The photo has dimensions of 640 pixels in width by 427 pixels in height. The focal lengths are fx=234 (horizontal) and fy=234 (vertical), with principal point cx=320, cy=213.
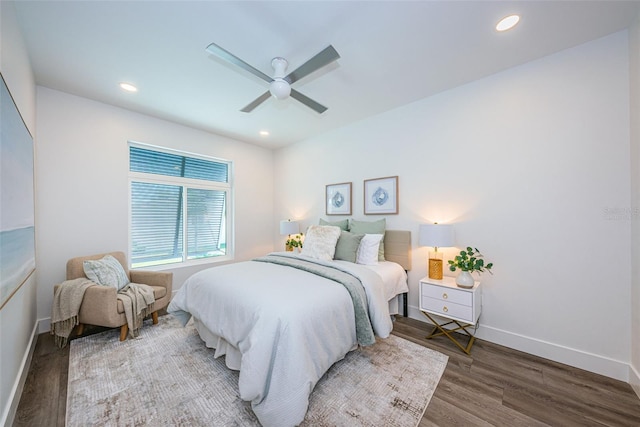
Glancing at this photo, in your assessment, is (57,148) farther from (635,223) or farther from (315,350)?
(635,223)

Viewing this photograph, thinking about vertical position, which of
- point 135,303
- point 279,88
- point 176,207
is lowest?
point 135,303

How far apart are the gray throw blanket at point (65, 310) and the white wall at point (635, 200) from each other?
15.8ft

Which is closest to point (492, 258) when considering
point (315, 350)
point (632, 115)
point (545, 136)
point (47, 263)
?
point (545, 136)

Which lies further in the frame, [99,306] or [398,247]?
[398,247]

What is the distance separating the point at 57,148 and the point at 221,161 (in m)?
2.06

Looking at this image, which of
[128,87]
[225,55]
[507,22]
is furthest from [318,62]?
[128,87]

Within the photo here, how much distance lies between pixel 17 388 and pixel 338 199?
3644 millimetres

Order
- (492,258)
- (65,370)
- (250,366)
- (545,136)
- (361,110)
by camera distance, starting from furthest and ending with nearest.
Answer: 1. (361,110)
2. (492,258)
3. (545,136)
4. (65,370)
5. (250,366)

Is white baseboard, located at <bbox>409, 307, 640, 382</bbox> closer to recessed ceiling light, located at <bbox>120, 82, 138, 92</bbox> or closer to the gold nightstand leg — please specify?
the gold nightstand leg

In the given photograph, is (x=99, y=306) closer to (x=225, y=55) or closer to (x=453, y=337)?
(x=225, y=55)

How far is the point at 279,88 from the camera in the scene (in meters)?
2.02

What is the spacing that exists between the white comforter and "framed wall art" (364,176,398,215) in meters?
1.27

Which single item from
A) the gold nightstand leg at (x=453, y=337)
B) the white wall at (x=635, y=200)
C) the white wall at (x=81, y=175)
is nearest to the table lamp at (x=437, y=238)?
the gold nightstand leg at (x=453, y=337)

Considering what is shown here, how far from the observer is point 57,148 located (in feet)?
9.12
